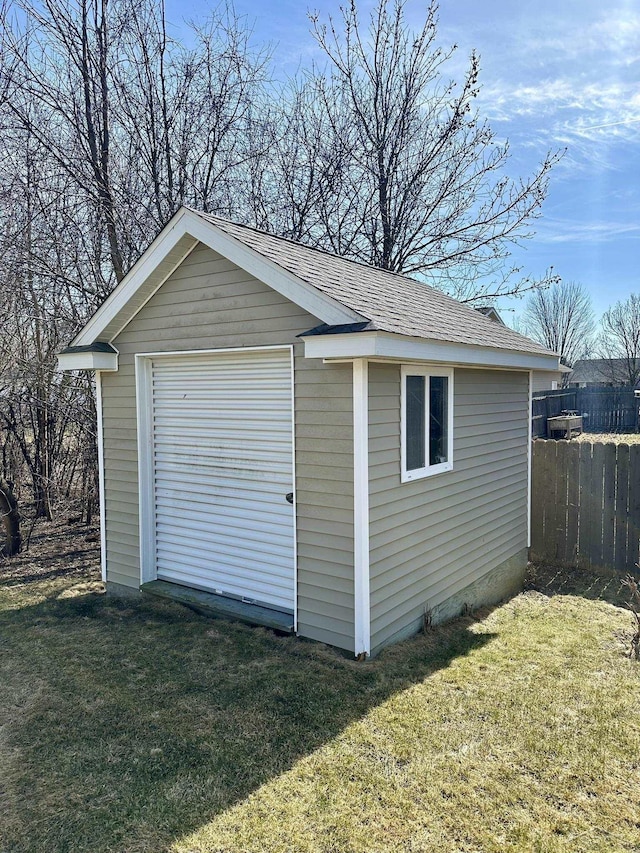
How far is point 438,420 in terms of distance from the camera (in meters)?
5.47

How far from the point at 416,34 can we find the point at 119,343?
9.83 metres

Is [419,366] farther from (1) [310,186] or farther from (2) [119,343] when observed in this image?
(1) [310,186]

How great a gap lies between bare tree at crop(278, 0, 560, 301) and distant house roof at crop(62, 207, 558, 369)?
18.0ft

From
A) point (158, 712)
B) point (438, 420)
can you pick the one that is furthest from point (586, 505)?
point (158, 712)

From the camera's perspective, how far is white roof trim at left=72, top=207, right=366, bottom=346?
421 cm

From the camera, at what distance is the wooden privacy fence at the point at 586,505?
7.62m

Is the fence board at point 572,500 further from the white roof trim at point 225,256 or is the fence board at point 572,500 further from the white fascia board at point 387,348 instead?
the white roof trim at point 225,256

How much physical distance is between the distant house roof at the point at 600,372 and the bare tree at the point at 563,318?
170 cm

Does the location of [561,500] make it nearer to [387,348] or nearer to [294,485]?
[294,485]

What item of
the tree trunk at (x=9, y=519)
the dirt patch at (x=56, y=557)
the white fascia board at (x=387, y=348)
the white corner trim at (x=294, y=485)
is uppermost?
the white fascia board at (x=387, y=348)

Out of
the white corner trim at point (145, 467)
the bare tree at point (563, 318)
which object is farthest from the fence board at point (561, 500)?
the bare tree at point (563, 318)

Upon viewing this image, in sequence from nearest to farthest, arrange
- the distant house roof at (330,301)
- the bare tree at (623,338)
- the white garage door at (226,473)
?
the distant house roof at (330,301) < the white garage door at (226,473) < the bare tree at (623,338)

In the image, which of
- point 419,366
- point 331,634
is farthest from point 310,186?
point 331,634

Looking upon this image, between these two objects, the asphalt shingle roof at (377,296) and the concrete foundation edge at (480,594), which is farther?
the concrete foundation edge at (480,594)
